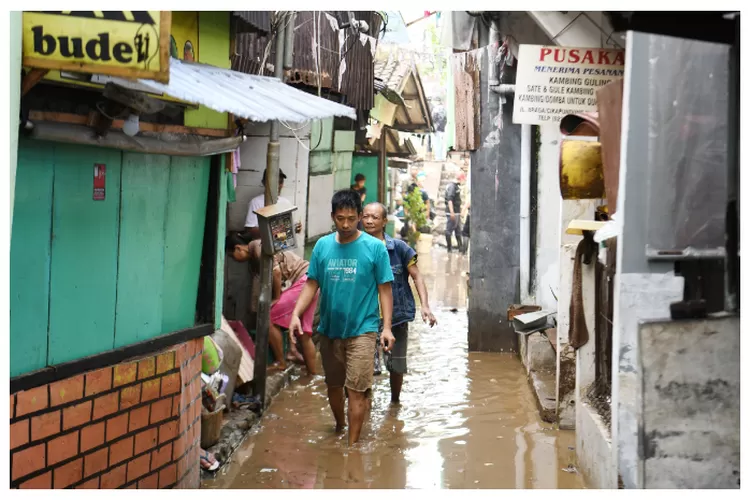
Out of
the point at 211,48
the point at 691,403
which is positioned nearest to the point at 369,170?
the point at 211,48

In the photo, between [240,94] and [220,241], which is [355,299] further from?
[240,94]

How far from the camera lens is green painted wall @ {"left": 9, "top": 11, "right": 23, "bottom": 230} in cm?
397

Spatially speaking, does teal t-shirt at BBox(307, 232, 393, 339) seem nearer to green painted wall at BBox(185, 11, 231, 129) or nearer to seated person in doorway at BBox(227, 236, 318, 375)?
green painted wall at BBox(185, 11, 231, 129)

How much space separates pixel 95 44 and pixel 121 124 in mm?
1232

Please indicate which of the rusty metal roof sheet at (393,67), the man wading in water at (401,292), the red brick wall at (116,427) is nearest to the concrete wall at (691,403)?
the red brick wall at (116,427)

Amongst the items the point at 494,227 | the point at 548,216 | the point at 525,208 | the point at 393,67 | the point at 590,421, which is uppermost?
the point at 393,67

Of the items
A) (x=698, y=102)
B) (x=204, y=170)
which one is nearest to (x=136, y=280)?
(x=204, y=170)

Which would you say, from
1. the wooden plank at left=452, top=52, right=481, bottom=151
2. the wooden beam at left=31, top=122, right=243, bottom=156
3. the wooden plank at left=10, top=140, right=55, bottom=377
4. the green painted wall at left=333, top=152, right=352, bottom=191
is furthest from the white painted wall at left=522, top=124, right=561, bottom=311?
the wooden plank at left=10, top=140, right=55, bottom=377

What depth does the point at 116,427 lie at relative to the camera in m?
5.23

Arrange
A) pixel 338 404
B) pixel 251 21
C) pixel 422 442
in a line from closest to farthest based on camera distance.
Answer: pixel 251 21 < pixel 422 442 < pixel 338 404

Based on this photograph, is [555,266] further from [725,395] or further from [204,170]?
[725,395]

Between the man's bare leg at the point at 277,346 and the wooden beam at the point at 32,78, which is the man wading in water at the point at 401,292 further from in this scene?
the wooden beam at the point at 32,78

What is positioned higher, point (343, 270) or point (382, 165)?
point (382, 165)

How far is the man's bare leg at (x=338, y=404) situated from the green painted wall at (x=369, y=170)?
489 inches
